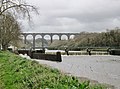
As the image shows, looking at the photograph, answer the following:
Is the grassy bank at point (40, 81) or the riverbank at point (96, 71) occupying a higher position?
the grassy bank at point (40, 81)

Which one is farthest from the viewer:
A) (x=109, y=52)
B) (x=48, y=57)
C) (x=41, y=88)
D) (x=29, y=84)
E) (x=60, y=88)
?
(x=109, y=52)

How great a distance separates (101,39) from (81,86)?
164m

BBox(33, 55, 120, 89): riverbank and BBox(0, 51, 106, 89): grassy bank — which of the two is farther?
BBox(33, 55, 120, 89): riverbank

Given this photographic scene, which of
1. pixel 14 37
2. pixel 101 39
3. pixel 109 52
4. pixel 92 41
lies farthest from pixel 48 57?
pixel 92 41

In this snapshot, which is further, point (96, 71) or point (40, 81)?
point (96, 71)

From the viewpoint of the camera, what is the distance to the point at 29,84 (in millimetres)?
12469

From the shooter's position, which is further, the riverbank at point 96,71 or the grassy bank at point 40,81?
the riverbank at point 96,71

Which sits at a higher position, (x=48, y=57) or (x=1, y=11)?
(x=1, y=11)

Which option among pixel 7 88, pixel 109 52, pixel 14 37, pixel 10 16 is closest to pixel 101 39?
pixel 109 52

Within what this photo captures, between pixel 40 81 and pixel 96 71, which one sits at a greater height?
pixel 40 81

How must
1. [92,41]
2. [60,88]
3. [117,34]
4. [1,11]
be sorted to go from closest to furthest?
[60,88] < [1,11] < [117,34] < [92,41]

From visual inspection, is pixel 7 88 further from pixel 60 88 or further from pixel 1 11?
pixel 1 11

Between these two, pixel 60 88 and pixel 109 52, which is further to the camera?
pixel 109 52

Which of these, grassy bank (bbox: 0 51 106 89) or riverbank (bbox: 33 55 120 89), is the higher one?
grassy bank (bbox: 0 51 106 89)
